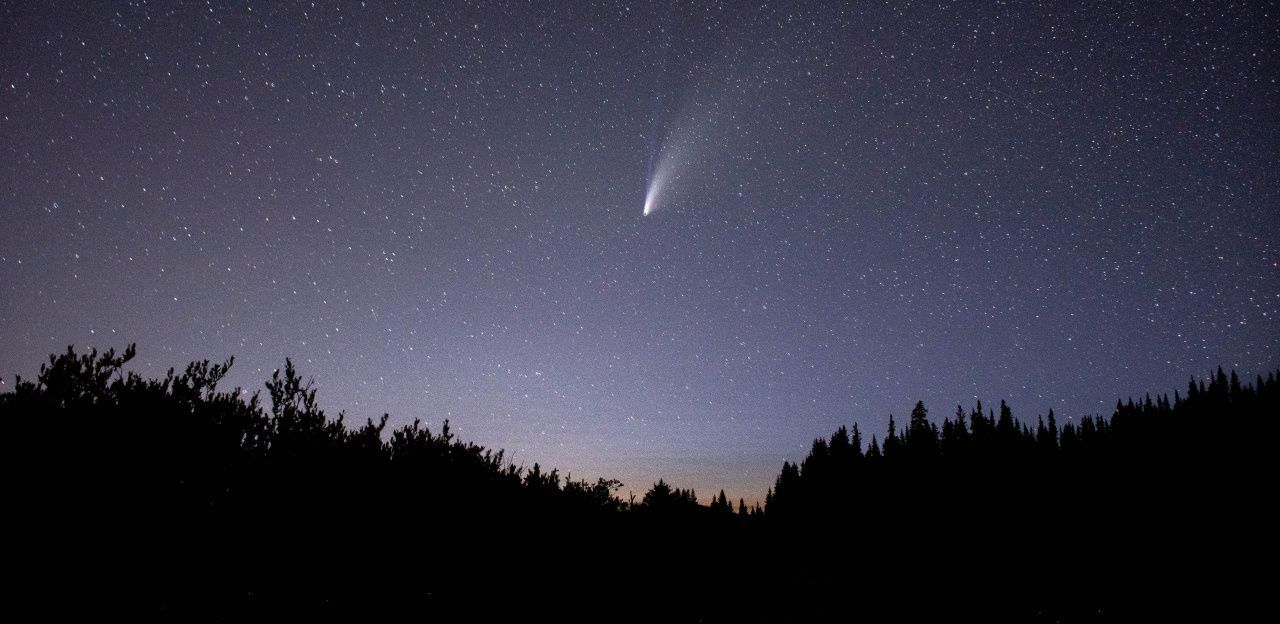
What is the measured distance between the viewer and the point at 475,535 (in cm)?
1320

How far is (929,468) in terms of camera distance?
78500 millimetres

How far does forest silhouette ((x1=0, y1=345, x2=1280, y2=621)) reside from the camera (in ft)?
23.3

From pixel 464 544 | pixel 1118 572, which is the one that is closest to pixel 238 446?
pixel 464 544

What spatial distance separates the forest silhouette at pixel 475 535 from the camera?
7113 mm

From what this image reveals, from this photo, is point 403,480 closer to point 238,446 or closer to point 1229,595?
point 238,446

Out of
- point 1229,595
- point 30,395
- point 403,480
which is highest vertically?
point 30,395

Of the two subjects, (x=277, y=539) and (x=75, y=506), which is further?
(x=277, y=539)

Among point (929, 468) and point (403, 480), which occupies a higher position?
point (929, 468)

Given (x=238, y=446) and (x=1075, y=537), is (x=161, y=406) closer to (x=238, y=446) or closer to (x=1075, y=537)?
(x=238, y=446)

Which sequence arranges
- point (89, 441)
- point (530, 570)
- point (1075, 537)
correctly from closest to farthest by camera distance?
1. point (89, 441)
2. point (530, 570)
3. point (1075, 537)

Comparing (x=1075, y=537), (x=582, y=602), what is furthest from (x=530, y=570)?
(x=1075, y=537)

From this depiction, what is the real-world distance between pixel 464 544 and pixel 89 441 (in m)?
7.16

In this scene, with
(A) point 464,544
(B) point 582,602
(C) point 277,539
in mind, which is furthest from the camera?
(B) point 582,602

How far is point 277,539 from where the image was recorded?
355 inches
